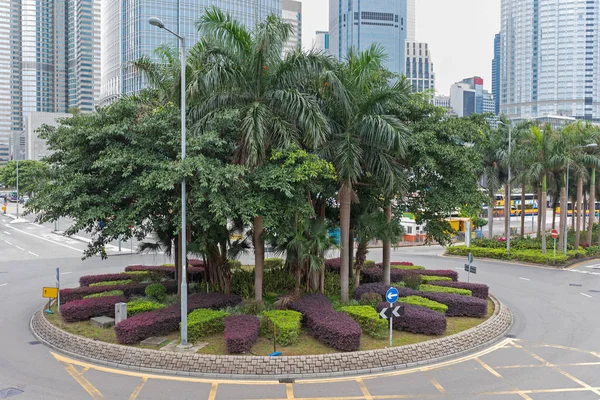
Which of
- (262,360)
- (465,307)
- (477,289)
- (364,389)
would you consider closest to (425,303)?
(465,307)

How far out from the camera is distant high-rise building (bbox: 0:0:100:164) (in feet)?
554

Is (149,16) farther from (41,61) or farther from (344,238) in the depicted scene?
(41,61)

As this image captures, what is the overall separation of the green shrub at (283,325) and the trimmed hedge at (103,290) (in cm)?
649

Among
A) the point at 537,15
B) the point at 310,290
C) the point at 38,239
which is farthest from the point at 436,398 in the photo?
the point at 537,15

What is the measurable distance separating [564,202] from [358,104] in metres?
22.4

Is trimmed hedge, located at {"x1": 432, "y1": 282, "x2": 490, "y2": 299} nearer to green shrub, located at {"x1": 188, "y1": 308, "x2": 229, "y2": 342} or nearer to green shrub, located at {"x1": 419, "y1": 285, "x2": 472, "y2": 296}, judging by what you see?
green shrub, located at {"x1": 419, "y1": 285, "x2": 472, "y2": 296}

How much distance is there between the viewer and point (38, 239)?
45812 millimetres

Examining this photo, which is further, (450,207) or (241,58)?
(450,207)

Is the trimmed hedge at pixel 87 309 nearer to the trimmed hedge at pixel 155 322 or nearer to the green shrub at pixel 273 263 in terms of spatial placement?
the trimmed hedge at pixel 155 322

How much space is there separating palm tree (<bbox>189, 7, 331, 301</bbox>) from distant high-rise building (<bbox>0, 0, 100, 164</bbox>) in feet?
549

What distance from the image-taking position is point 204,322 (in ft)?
50.1

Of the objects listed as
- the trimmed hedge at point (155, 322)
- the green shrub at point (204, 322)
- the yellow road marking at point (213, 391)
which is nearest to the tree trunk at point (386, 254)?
the trimmed hedge at point (155, 322)

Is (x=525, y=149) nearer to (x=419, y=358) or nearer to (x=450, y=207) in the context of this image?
(x=450, y=207)

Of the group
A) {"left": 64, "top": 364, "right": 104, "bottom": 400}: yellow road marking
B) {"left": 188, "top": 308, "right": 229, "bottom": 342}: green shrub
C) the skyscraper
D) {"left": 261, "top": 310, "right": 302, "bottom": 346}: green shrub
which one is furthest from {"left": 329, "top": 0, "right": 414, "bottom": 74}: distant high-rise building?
{"left": 64, "top": 364, "right": 104, "bottom": 400}: yellow road marking
